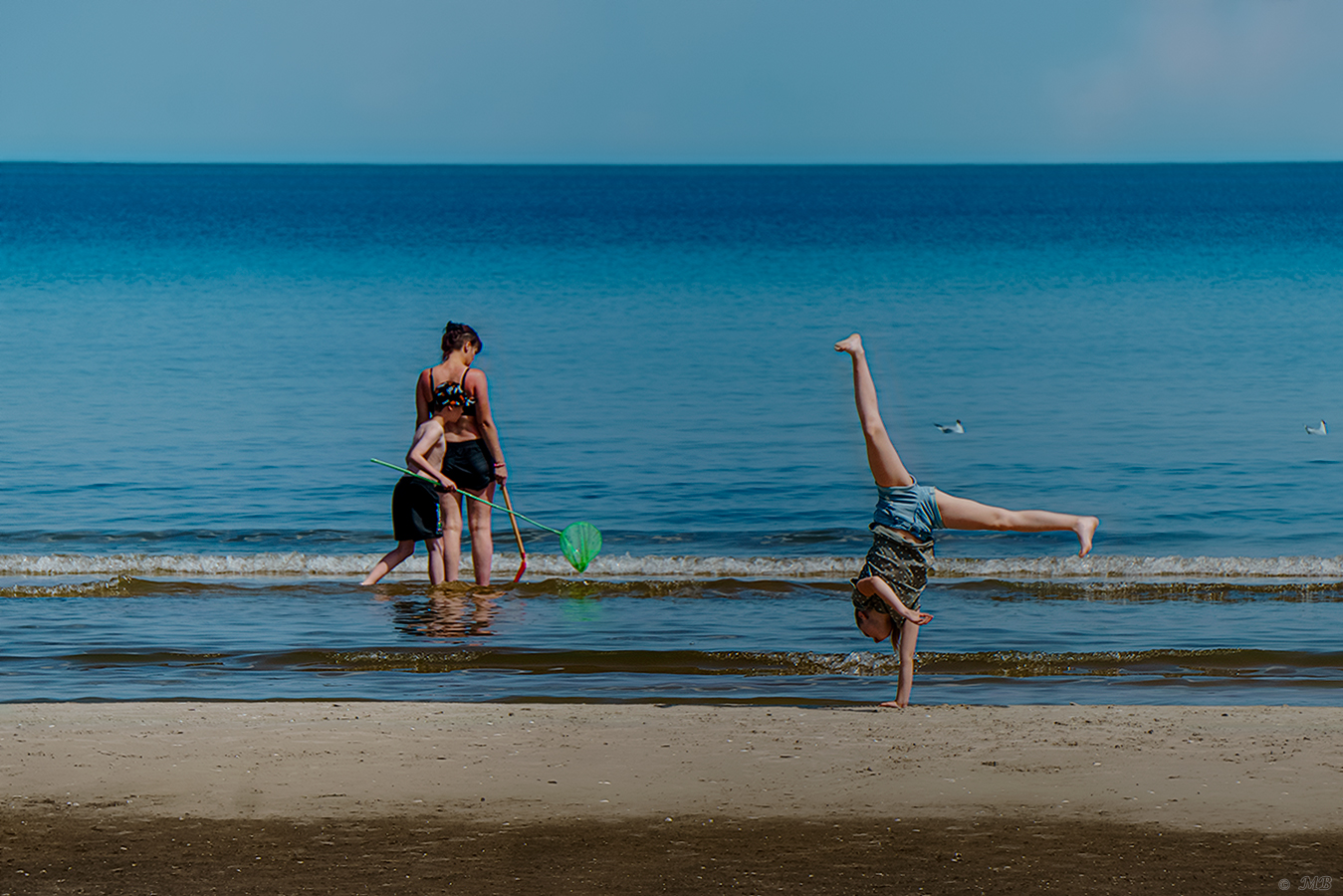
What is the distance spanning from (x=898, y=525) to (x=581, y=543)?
490 cm

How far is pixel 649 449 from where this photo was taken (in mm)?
16406

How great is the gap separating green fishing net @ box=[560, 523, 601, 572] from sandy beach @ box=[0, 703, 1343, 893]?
3.90m

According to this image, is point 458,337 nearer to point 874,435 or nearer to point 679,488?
point 874,435

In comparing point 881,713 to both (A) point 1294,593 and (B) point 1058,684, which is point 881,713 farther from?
(A) point 1294,593

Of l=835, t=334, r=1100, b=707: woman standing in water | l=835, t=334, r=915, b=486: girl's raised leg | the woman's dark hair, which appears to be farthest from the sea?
the woman's dark hair

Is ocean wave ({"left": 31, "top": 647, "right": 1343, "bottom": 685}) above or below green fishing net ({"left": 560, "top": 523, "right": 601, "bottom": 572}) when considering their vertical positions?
below

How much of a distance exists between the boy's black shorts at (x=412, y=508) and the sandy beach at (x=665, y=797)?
9.34ft

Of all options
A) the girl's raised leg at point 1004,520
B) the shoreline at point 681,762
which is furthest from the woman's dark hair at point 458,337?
the girl's raised leg at point 1004,520

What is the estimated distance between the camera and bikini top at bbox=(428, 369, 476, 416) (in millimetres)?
9398

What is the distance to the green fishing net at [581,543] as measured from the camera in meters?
10.8

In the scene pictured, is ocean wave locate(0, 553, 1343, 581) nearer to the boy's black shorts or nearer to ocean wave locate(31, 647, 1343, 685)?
the boy's black shorts

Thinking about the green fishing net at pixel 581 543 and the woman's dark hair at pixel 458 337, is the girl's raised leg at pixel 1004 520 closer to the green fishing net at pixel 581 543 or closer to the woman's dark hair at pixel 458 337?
the woman's dark hair at pixel 458 337

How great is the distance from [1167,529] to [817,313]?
845 inches

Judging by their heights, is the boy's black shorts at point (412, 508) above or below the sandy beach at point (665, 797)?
above
